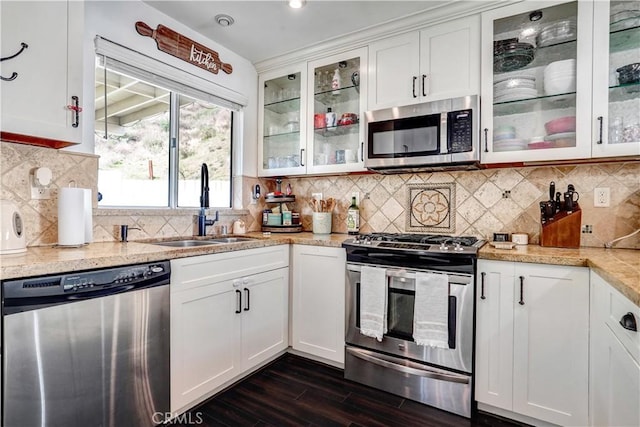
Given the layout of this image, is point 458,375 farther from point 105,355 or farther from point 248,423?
point 105,355

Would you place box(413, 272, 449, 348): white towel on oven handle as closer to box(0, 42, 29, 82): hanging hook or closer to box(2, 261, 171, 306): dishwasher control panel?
box(2, 261, 171, 306): dishwasher control panel

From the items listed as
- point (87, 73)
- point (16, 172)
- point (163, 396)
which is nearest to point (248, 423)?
point (163, 396)

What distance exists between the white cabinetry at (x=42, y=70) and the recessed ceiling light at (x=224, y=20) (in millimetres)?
884

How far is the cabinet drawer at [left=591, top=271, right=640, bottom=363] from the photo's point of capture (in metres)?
0.98

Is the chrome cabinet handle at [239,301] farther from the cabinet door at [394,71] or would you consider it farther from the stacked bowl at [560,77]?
the stacked bowl at [560,77]

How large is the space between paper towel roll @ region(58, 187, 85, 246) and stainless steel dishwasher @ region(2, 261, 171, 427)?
454 millimetres

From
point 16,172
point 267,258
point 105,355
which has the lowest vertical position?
point 105,355

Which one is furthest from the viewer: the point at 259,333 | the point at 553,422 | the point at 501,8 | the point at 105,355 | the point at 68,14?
the point at 259,333

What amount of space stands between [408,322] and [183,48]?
2.48m

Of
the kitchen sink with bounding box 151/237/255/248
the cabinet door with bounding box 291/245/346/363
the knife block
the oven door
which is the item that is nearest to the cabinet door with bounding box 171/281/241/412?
the kitchen sink with bounding box 151/237/255/248

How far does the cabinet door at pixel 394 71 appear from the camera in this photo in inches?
88.4

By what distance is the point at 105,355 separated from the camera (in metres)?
1.36

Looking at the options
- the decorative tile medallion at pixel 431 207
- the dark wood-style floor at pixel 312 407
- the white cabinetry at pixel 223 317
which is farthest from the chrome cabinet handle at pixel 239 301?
the decorative tile medallion at pixel 431 207

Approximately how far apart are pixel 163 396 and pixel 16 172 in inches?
53.2
